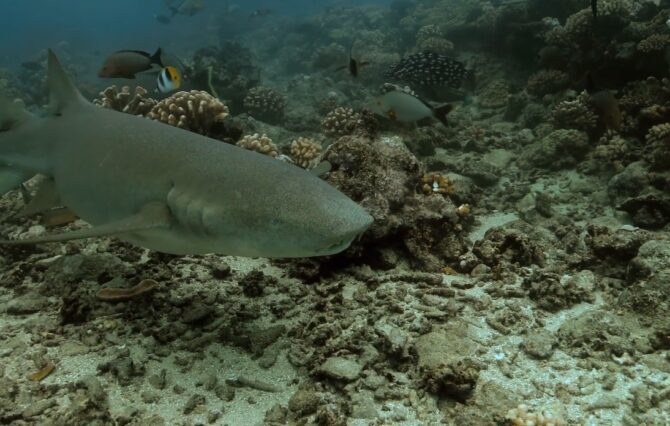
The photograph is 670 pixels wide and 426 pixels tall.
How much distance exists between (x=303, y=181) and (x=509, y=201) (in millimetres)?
4875

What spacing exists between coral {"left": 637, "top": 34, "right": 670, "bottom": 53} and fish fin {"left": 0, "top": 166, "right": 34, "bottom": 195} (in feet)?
33.3

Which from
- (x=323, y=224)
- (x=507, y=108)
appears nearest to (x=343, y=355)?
(x=323, y=224)

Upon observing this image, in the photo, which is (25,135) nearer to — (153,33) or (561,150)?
(561,150)

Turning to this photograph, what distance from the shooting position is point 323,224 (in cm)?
223

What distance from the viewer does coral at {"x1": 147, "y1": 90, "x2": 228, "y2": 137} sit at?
7.12 metres

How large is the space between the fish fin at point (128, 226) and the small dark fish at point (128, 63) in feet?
19.6

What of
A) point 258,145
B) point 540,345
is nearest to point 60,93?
point 258,145

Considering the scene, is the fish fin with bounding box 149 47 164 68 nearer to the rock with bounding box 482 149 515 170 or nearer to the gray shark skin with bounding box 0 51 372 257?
the gray shark skin with bounding box 0 51 372 257

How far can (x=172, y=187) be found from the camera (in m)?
2.78

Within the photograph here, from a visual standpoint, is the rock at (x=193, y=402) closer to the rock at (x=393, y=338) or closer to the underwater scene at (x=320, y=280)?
the underwater scene at (x=320, y=280)

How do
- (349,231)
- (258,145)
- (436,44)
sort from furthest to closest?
(436,44) → (258,145) → (349,231)

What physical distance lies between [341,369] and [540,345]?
1.50m

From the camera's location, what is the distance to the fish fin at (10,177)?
155 inches

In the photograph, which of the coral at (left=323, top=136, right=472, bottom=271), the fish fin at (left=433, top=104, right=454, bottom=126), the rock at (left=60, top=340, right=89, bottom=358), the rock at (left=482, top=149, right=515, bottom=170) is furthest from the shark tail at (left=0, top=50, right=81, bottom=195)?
the rock at (left=482, top=149, right=515, bottom=170)
